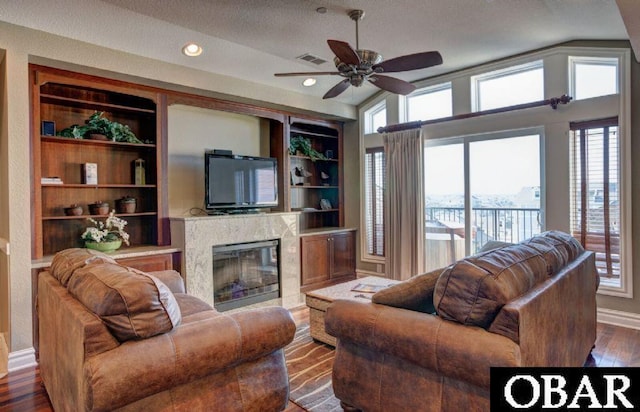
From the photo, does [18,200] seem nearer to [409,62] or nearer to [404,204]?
[409,62]

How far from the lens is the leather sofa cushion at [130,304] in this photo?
1.68m

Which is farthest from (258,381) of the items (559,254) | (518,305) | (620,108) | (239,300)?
(620,108)

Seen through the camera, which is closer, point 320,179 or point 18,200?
point 18,200

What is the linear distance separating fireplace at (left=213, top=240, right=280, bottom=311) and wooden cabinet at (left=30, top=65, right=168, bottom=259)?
2.26 feet

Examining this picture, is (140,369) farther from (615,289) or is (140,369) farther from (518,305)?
(615,289)

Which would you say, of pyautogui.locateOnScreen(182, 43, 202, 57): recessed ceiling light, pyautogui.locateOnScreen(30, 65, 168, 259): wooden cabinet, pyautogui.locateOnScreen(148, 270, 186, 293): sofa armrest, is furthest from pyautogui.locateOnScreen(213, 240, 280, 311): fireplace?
pyautogui.locateOnScreen(182, 43, 202, 57): recessed ceiling light

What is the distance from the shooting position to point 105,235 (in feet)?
12.2

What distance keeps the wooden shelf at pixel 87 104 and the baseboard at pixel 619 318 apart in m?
5.12

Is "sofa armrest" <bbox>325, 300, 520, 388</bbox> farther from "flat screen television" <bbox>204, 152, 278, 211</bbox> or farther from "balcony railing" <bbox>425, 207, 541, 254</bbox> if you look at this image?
"balcony railing" <bbox>425, 207, 541, 254</bbox>

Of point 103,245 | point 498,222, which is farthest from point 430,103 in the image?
point 103,245

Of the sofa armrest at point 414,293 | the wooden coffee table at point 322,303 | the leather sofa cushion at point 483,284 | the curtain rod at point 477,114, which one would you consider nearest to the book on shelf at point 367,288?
the wooden coffee table at point 322,303

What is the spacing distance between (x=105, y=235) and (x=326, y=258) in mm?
2916

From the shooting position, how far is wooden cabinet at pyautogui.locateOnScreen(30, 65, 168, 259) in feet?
11.4

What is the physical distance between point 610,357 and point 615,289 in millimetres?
1104
